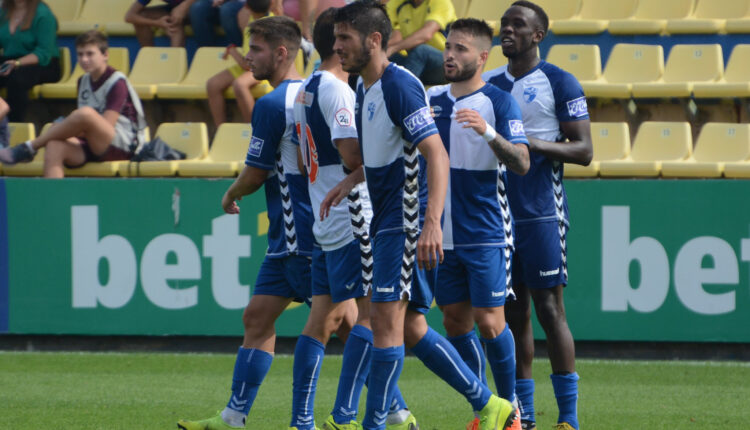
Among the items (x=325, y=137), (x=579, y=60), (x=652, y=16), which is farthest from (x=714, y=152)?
(x=325, y=137)

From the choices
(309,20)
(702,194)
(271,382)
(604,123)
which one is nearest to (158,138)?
(309,20)

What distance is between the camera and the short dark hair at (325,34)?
537 cm

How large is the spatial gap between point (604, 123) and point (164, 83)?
4.16m

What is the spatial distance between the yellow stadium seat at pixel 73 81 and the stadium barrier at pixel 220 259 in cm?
191

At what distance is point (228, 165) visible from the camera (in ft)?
30.9

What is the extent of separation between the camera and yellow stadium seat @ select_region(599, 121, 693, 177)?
29.4 feet

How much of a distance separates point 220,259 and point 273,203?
3441mm

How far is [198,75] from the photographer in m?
10.9

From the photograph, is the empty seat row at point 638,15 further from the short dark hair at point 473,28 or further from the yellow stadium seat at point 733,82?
the short dark hair at point 473,28

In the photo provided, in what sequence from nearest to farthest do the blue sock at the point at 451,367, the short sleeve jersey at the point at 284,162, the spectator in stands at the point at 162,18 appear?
1. the blue sock at the point at 451,367
2. the short sleeve jersey at the point at 284,162
3. the spectator in stands at the point at 162,18

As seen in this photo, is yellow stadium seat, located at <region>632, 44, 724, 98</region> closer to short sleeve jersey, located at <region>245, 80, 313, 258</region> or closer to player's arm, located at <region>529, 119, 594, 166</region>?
player's arm, located at <region>529, 119, 594, 166</region>

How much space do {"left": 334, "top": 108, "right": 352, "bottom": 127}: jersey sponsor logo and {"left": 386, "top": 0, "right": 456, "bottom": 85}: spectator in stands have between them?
4.57m

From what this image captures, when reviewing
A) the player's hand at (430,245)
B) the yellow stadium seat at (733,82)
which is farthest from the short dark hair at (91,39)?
the player's hand at (430,245)

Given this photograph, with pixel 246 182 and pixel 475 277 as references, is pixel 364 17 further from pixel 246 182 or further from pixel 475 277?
pixel 475 277
